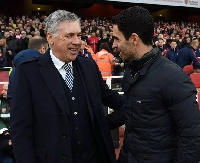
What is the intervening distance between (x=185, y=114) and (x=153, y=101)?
178 millimetres

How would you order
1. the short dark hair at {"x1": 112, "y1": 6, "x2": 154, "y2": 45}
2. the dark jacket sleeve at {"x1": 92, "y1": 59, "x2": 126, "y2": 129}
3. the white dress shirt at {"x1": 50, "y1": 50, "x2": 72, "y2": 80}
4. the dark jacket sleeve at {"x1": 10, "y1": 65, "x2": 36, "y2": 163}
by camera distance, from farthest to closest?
the dark jacket sleeve at {"x1": 92, "y1": 59, "x2": 126, "y2": 129}
the white dress shirt at {"x1": 50, "y1": 50, "x2": 72, "y2": 80}
the dark jacket sleeve at {"x1": 10, "y1": 65, "x2": 36, "y2": 163}
the short dark hair at {"x1": 112, "y1": 6, "x2": 154, "y2": 45}

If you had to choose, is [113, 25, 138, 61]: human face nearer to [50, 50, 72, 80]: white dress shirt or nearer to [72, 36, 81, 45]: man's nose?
[72, 36, 81, 45]: man's nose

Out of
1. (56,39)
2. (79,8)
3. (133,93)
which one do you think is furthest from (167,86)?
(79,8)

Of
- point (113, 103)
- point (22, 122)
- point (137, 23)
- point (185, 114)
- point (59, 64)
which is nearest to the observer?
point (185, 114)

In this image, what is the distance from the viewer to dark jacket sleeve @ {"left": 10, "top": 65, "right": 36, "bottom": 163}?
182 centimetres

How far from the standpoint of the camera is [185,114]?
4.96 feet

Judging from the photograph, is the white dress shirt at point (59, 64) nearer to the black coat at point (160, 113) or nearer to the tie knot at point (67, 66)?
the tie knot at point (67, 66)

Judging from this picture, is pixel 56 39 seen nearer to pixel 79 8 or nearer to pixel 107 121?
pixel 107 121

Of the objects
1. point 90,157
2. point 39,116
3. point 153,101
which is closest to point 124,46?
point 153,101

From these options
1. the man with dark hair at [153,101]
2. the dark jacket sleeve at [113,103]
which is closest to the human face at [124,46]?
the man with dark hair at [153,101]

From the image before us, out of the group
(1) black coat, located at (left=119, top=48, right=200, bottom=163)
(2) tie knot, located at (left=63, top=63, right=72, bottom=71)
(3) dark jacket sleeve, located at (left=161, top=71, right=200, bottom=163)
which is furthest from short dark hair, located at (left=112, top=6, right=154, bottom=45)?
(2) tie knot, located at (left=63, top=63, right=72, bottom=71)

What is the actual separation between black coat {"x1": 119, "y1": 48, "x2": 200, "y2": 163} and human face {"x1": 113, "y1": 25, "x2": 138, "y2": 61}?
4 cm

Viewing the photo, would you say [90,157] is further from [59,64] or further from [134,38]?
[134,38]

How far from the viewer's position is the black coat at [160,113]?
152 cm
